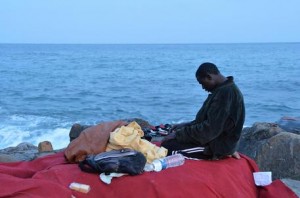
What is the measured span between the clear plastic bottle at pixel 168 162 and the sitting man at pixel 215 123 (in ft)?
0.90

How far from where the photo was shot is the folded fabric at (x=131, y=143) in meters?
5.15

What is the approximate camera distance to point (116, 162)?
185 inches

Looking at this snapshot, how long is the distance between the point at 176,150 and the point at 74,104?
799 inches

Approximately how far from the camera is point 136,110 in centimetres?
2314

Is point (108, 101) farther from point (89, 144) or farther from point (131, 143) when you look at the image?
point (131, 143)

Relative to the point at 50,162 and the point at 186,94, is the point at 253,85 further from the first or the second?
the point at 50,162

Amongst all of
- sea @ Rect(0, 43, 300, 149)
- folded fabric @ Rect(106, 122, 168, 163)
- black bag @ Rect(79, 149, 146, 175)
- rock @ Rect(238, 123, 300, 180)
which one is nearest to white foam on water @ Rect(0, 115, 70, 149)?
sea @ Rect(0, 43, 300, 149)

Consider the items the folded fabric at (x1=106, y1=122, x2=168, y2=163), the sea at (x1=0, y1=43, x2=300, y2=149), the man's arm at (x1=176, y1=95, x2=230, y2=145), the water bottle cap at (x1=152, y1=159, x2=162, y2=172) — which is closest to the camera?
the water bottle cap at (x1=152, y1=159, x2=162, y2=172)

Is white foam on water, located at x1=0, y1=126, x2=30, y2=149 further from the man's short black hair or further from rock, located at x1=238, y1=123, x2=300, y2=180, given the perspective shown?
the man's short black hair

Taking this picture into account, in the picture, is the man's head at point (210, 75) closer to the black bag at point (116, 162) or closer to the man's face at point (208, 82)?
the man's face at point (208, 82)

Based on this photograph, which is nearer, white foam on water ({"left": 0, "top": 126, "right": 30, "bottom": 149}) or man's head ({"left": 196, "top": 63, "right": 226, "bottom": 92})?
man's head ({"left": 196, "top": 63, "right": 226, "bottom": 92})

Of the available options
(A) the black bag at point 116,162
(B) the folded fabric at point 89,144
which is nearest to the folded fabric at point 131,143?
(B) the folded fabric at point 89,144

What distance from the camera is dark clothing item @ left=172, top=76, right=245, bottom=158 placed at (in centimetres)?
527

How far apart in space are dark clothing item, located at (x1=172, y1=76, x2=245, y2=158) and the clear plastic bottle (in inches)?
13.9
